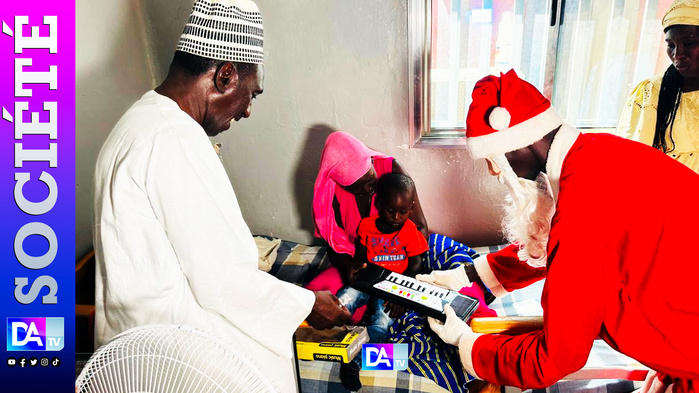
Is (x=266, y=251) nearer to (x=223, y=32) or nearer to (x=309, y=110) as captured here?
(x=309, y=110)

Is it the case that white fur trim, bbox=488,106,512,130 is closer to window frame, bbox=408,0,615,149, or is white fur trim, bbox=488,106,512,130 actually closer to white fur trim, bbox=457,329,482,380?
white fur trim, bbox=457,329,482,380

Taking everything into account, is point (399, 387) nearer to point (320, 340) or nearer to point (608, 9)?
point (320, 340)

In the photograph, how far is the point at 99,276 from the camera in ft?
3.40

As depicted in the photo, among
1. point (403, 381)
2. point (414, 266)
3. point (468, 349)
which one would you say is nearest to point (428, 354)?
point (403, 381)

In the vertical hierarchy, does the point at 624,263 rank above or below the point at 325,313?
above

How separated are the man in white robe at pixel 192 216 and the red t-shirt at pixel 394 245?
0.70m

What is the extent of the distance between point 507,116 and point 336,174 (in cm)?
92

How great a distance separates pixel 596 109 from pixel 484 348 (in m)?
1.27

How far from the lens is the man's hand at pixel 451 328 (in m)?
1.16

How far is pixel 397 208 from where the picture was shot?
1.74 meters

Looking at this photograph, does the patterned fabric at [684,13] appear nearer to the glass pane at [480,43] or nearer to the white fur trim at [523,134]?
the glass pane at [480,43]

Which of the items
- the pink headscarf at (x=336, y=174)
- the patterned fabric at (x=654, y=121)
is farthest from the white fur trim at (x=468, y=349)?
the patterned fabric at (x=654, y=121)

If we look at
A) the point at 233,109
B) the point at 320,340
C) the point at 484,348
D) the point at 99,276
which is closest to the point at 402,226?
the point at 320,340

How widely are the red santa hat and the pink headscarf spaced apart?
0.79 meters
